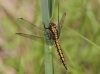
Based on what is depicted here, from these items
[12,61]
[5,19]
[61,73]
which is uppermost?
[5,19]

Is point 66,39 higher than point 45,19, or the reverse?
point 45,19

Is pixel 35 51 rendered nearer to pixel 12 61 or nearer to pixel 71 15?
pixel 12 61

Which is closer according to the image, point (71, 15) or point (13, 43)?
point (13, 43)

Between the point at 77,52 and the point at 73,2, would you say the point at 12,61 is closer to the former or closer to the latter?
the point at 77,52

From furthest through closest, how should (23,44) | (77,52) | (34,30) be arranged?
(77,52), (23,44), (34,30)

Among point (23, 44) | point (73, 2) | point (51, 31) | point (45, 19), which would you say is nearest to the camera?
point (45, 19)

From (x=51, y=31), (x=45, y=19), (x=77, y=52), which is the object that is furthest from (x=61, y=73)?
(x=45, y=19)

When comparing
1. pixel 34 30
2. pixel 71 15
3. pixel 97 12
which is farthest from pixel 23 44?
pixel 97 12
